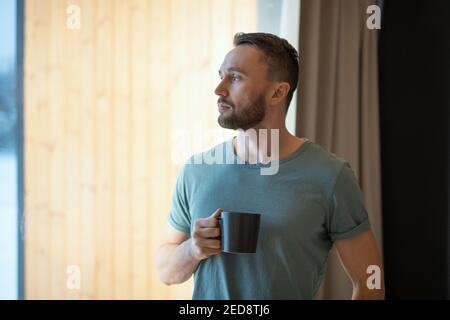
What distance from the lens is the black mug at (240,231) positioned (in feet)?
2.64

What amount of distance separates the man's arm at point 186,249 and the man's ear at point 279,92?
30cm

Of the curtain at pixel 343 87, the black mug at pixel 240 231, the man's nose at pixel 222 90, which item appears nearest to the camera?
the black mug at pixel 240 231

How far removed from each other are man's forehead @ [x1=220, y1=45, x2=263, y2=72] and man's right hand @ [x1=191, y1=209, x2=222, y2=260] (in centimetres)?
31

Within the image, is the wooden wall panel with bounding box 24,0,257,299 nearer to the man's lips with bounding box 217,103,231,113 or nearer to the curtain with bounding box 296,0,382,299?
the curtain with bounding box 296,0,382,299

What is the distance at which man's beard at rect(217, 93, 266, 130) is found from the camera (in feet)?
3.09

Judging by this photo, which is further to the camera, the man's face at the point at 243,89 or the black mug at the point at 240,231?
the man's face at the point at 243,89

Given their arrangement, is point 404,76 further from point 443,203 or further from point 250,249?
point 250,249

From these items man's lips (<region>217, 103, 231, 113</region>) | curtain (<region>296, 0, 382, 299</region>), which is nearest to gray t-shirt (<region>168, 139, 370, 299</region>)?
man's lips (<region>217, 103, 231, 113</region>)

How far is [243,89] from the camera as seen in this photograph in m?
0.95

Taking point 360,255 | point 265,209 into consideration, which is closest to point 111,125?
point 265,209

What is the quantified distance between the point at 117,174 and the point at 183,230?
703mm

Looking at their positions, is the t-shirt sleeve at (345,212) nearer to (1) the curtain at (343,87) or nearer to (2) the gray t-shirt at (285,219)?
(2) the gray t-shirt at (285,219)

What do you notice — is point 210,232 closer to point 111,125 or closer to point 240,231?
point 240,231

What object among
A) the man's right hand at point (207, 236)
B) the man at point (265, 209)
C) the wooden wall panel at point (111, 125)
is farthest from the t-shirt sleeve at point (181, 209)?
the wooden wall panel at point (111, 125)
